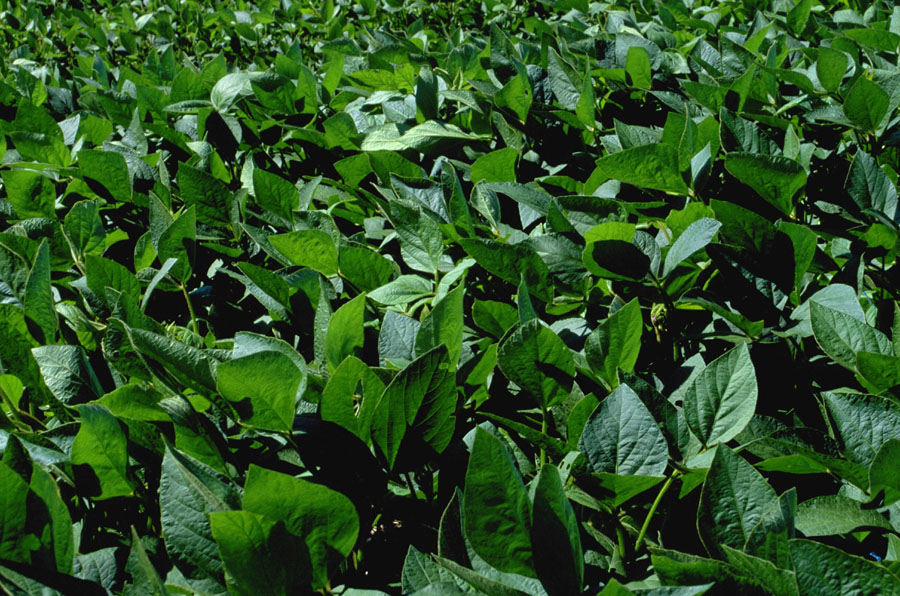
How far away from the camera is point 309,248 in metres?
1.57

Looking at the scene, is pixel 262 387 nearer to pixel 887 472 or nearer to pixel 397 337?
pixel 397 337

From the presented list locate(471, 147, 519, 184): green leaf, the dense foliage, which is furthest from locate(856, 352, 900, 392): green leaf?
locate(471, 147, 519, 184): green leaf

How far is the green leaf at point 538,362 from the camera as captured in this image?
111 cm

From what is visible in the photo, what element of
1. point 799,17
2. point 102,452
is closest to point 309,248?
point 102,452

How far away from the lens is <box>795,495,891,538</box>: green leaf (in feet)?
3.21

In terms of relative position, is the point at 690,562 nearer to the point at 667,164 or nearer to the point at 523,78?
the point at 667,164

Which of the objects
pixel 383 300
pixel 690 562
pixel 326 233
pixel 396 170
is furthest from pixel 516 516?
pixel 396 170

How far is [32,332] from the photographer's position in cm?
142

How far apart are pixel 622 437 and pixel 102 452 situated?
744mm

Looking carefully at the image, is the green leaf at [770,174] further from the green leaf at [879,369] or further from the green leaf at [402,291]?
the green leaf at [402,291]

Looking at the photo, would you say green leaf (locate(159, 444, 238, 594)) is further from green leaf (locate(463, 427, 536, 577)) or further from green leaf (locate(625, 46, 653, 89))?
green leaf (locate(625, 46, 653, 89))

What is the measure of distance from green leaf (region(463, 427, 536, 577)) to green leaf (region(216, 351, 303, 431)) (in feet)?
1.05

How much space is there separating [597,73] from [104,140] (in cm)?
153

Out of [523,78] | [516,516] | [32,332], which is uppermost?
[523,78]
